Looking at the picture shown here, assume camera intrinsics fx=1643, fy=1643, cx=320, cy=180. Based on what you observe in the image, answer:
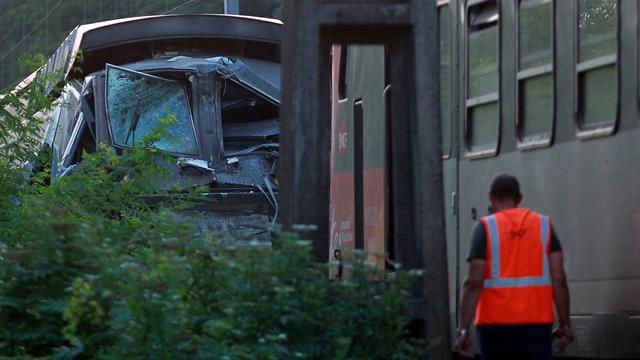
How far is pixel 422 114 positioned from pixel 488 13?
2375 millimetres

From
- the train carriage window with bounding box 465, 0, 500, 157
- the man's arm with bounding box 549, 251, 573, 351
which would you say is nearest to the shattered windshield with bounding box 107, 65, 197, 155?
the train carriage window with bounding box 465, 0, 500, 157

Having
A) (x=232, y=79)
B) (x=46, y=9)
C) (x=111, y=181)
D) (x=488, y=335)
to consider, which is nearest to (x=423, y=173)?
(x=488, y=335)

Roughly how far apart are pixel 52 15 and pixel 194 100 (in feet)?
126

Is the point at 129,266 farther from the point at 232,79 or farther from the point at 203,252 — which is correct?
the point at 232,79

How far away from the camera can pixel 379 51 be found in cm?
1227

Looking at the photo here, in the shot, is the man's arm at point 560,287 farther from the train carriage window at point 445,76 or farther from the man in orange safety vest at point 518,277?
the train carriage window at point 445,76

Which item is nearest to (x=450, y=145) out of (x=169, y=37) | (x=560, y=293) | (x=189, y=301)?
(x=560, y=293)

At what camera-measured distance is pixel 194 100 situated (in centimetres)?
1641

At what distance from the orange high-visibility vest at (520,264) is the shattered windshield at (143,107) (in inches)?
334

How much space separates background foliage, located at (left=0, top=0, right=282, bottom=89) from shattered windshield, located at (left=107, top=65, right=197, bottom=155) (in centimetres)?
3108

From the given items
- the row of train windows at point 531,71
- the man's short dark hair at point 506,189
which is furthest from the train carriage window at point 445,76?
the man's short dark hair at point 506,189

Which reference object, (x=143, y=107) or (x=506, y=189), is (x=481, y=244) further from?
(x=143, y=107)

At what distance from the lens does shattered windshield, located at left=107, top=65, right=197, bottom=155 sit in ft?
52.6

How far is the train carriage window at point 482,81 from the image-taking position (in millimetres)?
10016
